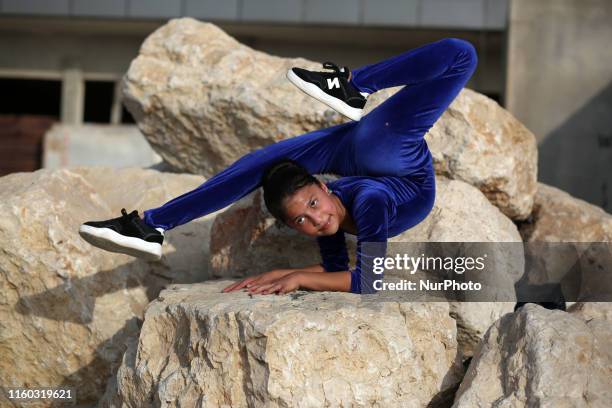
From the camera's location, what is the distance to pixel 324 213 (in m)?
3.91

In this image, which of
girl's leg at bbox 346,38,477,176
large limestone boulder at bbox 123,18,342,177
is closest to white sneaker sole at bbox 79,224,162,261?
girl's leg at bbox 346,38,477,176

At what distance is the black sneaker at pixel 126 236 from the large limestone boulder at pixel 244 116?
1.42m

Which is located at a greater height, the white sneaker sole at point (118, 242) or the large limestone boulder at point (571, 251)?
the white sneaker sole at point (118, 242)

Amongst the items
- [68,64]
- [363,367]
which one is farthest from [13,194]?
[68,64]

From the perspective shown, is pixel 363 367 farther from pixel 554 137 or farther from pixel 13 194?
pixel 554 137

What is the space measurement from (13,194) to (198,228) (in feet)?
3.54

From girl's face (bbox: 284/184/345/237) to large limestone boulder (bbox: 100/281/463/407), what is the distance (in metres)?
0.37

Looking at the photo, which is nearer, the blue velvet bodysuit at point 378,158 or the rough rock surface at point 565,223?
the blue velvet bodysuit at point 378,158

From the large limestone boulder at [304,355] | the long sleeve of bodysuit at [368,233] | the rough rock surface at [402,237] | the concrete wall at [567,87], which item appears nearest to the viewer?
the large limestone boulder at [304,355]

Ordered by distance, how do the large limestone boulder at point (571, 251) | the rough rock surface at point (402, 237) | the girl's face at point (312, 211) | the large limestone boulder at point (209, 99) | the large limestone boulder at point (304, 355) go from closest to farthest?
1. the large limestone boulder at point (304, 355)
2. the girl's face at point (312, 211)
3. the rough rock surface at point (402, 237)
4. the large limestone boulder at point (571, 251)
5. the large limestone boulder at point (209, 99)

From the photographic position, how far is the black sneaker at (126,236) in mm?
3971

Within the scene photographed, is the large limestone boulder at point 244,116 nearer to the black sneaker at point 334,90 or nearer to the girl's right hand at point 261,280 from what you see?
the black sneaker at point 334,90

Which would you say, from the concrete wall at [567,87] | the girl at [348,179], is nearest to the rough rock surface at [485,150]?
the girl at [348,179]

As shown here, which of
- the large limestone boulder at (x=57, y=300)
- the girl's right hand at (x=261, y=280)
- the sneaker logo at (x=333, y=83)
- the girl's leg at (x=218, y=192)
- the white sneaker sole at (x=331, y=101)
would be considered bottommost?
the large limestone boulder at (x=57, y=300)
